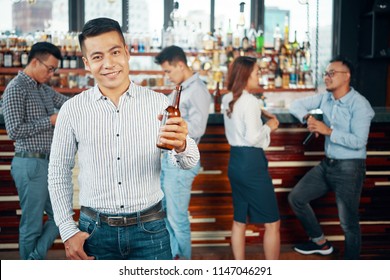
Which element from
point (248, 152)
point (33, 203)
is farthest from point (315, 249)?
point (33, 203)

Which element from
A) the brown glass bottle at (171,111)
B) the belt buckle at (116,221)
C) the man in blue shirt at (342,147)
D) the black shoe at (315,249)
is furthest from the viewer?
the black shoe at (315,249)

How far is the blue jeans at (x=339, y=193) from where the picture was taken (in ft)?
10.2

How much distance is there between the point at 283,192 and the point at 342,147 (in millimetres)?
613

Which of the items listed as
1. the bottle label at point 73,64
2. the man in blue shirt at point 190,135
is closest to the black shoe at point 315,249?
the man in blue shirt at point 190,135

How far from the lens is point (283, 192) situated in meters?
3.59

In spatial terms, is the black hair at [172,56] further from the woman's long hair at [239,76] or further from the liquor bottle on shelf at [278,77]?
the liquor bottle on shelf at [278,77]

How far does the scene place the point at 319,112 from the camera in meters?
3.48

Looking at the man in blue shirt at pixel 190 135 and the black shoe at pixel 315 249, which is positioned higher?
the man in blue shirt at pixel 190 135

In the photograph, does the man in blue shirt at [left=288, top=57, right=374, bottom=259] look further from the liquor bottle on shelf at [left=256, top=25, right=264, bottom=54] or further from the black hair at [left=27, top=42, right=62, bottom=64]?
the liquor bottle on shelf at [left=256, top=25, right=264, bottom=54]

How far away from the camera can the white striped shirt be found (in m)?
1.64

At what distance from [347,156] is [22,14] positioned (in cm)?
460

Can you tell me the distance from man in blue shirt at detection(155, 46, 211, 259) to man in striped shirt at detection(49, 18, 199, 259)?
139 cm

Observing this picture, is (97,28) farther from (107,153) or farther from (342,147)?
(342,147)
